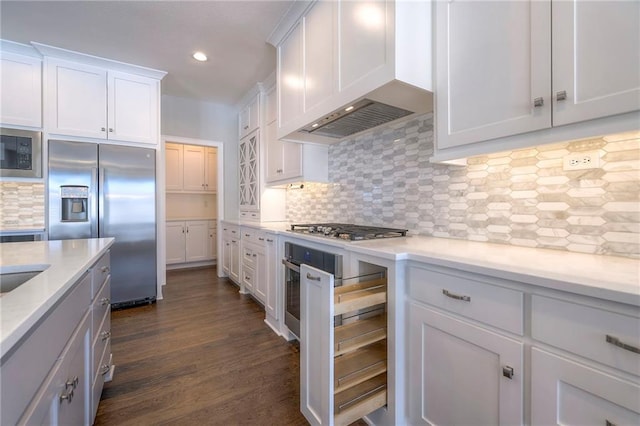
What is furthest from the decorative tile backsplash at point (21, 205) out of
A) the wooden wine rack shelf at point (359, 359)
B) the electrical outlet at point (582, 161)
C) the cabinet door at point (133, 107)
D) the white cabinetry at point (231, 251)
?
the electrical outlet at point (582, 161)

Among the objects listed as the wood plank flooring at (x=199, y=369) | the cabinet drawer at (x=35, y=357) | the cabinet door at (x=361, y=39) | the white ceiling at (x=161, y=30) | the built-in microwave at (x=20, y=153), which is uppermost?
the white ceiling at (x=161, y=30)

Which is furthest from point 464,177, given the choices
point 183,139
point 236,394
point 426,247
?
point 183,139

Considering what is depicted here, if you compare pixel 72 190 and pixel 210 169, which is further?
pixel 210 169

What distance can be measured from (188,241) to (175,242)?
0.67ft

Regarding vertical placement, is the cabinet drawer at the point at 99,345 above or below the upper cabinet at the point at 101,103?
below

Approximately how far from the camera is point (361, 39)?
152 centimetres

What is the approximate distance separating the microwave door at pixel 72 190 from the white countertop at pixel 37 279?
1375 mm

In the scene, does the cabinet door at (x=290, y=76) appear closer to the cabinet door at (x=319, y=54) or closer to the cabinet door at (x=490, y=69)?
the cabinet door at (x=319, y=54)

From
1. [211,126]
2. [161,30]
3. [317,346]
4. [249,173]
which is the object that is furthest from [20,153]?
[317,346]

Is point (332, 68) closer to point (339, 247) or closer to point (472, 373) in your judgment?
point (339, 247)

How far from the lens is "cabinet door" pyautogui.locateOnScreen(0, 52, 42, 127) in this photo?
8.46 ft

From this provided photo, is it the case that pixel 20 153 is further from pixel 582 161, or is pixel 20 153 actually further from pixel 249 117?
pixel 582 161

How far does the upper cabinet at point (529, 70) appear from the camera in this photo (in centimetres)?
85

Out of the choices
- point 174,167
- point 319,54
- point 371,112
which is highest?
point 319,54
